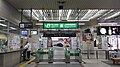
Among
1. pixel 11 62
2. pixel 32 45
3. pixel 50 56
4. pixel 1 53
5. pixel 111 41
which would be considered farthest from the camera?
pixel 111 41

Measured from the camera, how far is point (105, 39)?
22797 mm

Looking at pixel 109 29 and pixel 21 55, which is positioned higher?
pixel 109 29

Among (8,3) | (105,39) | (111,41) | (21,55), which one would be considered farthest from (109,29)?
(111,41)

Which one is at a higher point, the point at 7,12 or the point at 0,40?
the point at 7,12

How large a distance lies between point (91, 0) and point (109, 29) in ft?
17.0

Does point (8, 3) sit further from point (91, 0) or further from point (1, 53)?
point (91, 0)

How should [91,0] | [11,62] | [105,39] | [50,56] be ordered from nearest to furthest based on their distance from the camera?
1. [91,0]
2. [11,62]
3. [50,56]
4. [105,39]

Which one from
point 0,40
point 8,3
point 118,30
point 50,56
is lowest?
point 50,56

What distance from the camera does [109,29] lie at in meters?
12.6

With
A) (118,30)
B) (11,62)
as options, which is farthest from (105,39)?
(11,62)

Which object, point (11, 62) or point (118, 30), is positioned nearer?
A: point (11, 62)

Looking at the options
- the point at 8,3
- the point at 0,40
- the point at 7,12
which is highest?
the point at 8,3

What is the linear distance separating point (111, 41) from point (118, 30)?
14184 millimetres

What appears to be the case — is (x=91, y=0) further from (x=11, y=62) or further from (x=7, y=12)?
(x=11, y=62)
